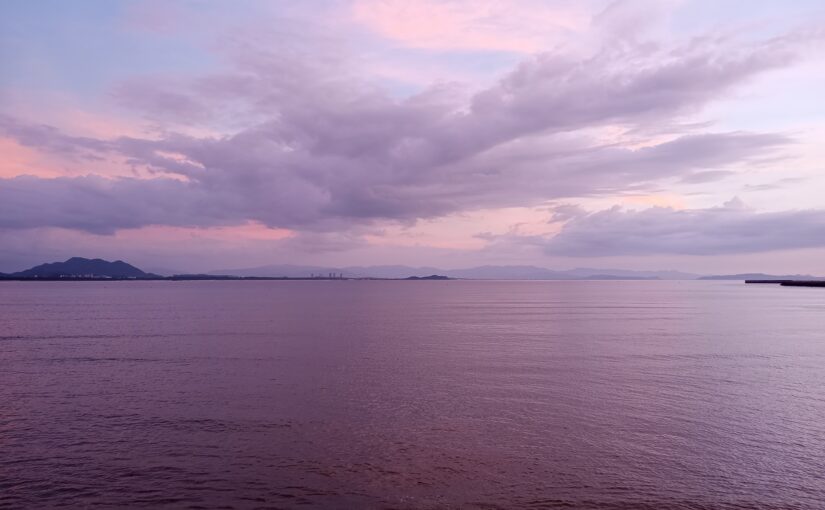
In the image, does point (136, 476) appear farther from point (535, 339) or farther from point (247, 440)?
point (535, 339)

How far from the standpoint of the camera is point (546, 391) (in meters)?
33.9

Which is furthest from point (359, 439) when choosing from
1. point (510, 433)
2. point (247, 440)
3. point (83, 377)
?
point (83, 377)

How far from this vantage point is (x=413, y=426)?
26531 mm

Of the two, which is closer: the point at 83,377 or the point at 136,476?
the point at 136,476

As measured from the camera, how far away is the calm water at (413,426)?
1914cm

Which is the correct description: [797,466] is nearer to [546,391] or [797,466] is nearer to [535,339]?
[546,391]

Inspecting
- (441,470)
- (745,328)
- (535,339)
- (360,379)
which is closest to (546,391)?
(360,379)

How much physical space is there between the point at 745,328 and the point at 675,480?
62666 mm

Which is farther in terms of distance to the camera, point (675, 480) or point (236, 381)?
point (236, 381)

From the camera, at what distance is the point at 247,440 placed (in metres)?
24.3

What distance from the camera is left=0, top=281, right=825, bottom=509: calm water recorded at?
19.1m

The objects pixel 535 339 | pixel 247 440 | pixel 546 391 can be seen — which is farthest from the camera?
pixel 535 339

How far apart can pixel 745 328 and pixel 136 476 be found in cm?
7455

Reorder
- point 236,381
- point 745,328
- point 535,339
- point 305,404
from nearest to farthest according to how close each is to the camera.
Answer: point 305,404 → point 236,381 → point 535,339 → point 745,328
